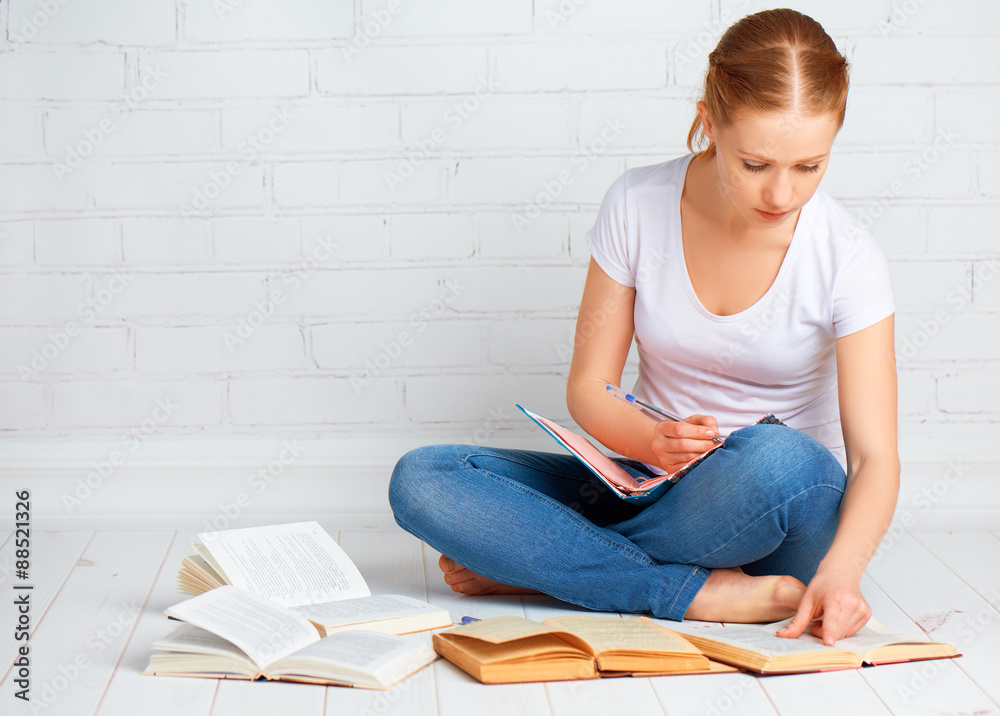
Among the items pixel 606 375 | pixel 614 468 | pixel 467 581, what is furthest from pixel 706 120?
pixel 467 581

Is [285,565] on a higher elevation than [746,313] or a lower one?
lower

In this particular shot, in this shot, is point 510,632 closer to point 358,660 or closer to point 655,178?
point 358,660

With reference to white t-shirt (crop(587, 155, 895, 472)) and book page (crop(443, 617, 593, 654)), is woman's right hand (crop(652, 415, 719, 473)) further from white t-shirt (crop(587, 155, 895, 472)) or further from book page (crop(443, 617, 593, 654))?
book page (crop(443, 617, 593, 654))

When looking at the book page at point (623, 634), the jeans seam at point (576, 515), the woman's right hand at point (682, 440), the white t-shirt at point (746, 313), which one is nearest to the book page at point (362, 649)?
the book page at point (623, 634)

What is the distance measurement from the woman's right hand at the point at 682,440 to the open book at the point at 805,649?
24 centimetres

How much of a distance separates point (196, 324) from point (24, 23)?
68 centimetres

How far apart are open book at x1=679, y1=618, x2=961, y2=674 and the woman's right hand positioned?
0.24m

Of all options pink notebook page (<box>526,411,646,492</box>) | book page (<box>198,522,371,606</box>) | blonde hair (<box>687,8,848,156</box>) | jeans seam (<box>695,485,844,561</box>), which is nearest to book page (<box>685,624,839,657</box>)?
jeans seam (<box>695,485,844,561</box>)

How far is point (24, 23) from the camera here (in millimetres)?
1991

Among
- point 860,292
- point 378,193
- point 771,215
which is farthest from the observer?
point 378,193

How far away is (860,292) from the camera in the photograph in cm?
149

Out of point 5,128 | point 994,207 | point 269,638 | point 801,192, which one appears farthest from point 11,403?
point 994,207

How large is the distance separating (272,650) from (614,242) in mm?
819

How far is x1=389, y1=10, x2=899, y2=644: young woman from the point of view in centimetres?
135
